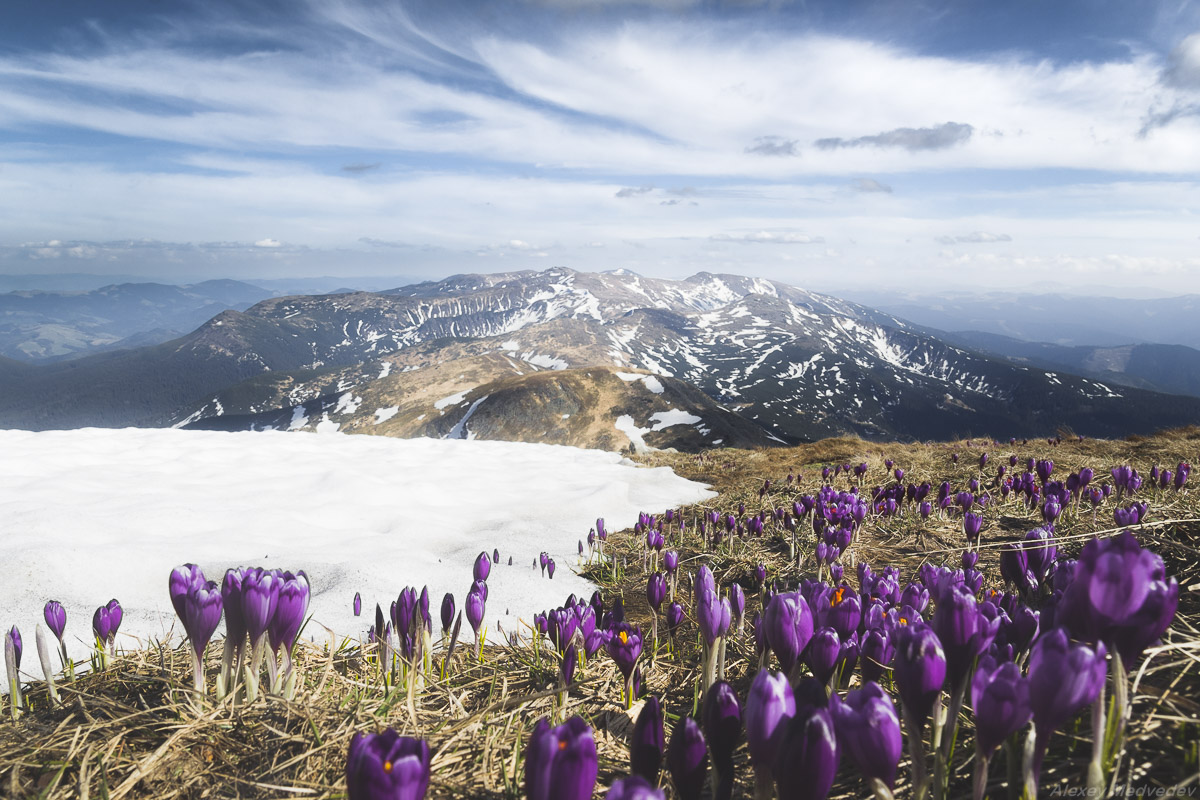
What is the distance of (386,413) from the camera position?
153 m

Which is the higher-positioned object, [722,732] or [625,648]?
[722,732]

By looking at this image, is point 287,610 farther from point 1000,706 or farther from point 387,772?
point 1000,706

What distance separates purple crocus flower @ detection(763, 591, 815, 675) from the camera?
180 centimetres

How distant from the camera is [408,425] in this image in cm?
13512

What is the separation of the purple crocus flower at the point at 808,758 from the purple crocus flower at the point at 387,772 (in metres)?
0.72

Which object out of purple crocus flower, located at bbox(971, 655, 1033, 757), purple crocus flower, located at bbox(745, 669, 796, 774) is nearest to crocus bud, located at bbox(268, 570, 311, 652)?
purple crocus flower, located at bbox(745, 669, 796, 774)

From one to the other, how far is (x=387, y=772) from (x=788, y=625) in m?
1.25

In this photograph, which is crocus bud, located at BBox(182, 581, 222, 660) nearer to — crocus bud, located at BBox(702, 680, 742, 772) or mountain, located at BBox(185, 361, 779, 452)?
crocus bud, located at BBox(702, 680, 742, 772)

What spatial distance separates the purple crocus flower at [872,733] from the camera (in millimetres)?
1206

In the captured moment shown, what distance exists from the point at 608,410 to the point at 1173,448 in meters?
108

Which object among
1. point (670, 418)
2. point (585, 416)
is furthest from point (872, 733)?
point (585, 416)

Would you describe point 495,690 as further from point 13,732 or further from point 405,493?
point 405,493

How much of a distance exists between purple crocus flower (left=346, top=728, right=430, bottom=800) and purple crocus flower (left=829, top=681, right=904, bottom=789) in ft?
2.90

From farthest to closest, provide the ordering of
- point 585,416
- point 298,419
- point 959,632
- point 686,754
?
point 298,419
point 585,416
point 959,632
point 686,754
